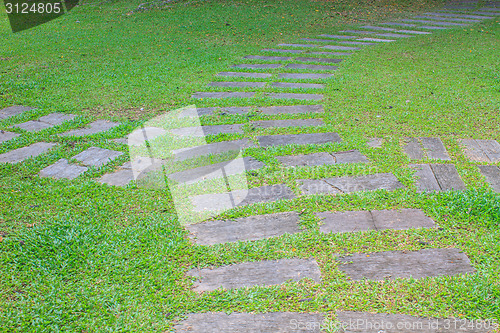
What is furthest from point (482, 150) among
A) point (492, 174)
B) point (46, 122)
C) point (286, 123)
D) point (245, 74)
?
point (46, 122)

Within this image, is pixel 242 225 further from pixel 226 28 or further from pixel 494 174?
pixel 226 28

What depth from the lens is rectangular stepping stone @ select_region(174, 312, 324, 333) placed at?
5.94 feet

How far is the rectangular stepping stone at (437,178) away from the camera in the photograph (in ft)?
9.49

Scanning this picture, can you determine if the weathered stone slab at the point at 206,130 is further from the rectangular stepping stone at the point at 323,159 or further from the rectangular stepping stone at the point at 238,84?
the rectangular stepping stone at the point at 238,84

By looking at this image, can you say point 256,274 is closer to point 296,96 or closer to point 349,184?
point 349,184

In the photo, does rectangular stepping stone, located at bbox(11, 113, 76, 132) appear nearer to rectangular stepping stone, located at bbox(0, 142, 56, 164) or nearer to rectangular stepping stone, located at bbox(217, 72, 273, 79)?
rectangular stepping stone, located at bbox(0, 142, 56, 164)

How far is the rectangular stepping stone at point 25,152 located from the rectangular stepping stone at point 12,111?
3.64 feet

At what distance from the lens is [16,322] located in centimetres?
184

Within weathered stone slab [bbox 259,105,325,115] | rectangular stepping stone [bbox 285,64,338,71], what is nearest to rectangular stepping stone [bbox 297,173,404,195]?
weathered stone slab [bbox 259,105,325,115]

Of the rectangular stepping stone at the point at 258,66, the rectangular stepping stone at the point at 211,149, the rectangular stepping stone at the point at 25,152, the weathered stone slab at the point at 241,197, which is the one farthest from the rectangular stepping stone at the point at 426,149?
the rectangular stepping stone at the point at 25,152

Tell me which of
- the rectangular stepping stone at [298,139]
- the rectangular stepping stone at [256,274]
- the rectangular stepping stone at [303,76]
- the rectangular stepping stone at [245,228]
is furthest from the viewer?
the rectangular stepping stone at [303,76]

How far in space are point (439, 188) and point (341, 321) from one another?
157cm

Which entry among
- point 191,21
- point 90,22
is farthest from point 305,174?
point 90,22

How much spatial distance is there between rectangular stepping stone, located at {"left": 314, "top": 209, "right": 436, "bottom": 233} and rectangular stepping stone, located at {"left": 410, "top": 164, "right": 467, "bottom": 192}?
15.0 inches
